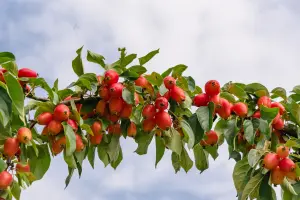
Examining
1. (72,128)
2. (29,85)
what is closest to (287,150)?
(72,128)

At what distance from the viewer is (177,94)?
2.95 m

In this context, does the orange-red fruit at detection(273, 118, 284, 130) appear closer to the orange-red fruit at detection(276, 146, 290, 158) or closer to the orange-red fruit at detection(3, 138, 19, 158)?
the orange-red fruit at detection(276, 146, 290, 158)

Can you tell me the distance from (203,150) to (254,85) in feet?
1.75

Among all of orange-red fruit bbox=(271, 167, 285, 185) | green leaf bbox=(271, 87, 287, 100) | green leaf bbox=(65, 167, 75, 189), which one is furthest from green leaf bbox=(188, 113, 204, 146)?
green leaf bbox=(65, 167, 75, 189)

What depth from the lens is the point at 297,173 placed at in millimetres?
2771

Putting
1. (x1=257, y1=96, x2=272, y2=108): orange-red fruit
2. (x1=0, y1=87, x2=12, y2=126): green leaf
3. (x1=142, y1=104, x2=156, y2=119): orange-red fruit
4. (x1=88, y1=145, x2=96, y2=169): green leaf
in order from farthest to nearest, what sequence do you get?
(x1=88, y1=145, x2=96, y2=169): green leaf
(x1=257, y1=96, x2=272, y2=108): orange-red fruit
(x1=142, y1=104, x2=156, y2=119): orange-red fruit
(x1=0, y1=87, x2=12, y2=126): green leaf

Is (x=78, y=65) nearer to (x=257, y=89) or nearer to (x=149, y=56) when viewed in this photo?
(x=149, y=56)

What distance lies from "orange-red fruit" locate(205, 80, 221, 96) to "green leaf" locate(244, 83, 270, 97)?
32 centimetres

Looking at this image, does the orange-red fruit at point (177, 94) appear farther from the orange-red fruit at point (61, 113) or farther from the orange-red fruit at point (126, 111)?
the orange-red fruit at point (61, 113)

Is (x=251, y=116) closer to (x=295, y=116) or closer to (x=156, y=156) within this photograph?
(x=295, y=116)

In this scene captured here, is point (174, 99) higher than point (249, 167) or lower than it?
higher

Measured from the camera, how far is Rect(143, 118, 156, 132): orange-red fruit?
117 inches

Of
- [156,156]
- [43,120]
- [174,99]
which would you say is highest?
[174,99]

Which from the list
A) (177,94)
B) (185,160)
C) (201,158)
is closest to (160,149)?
(185,160)
